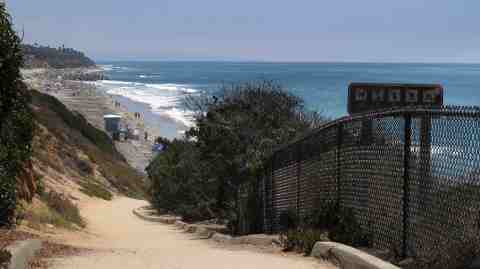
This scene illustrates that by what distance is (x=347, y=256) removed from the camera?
8.36 m

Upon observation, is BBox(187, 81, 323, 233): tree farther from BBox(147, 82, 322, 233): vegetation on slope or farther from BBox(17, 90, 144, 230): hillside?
BBox(17, 90, 144, 230): hillside

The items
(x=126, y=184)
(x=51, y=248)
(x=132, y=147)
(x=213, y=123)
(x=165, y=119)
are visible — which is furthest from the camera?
(x=165, y=119)

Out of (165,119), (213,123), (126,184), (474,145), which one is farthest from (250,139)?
(165,119)

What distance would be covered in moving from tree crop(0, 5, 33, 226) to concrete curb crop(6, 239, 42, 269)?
2989mm

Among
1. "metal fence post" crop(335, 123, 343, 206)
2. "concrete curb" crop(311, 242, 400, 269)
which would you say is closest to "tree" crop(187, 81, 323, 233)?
"metal fence post" crop(335, 123, 343, 206)

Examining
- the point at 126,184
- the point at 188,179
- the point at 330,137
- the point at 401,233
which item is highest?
the point at 330,137

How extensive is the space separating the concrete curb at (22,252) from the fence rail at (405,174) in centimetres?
400

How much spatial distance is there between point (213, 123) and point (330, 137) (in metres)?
8.41

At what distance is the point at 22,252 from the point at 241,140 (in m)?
10.2

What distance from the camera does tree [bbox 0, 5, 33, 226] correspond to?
11.3 metres

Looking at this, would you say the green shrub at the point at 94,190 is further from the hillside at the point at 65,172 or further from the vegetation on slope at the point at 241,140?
the vegetation on slope at the point at 241,140

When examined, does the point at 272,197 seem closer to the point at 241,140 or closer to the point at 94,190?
the point at 241,140

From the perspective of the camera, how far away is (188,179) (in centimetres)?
2694

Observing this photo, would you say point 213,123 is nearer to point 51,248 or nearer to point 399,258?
point 51,248
